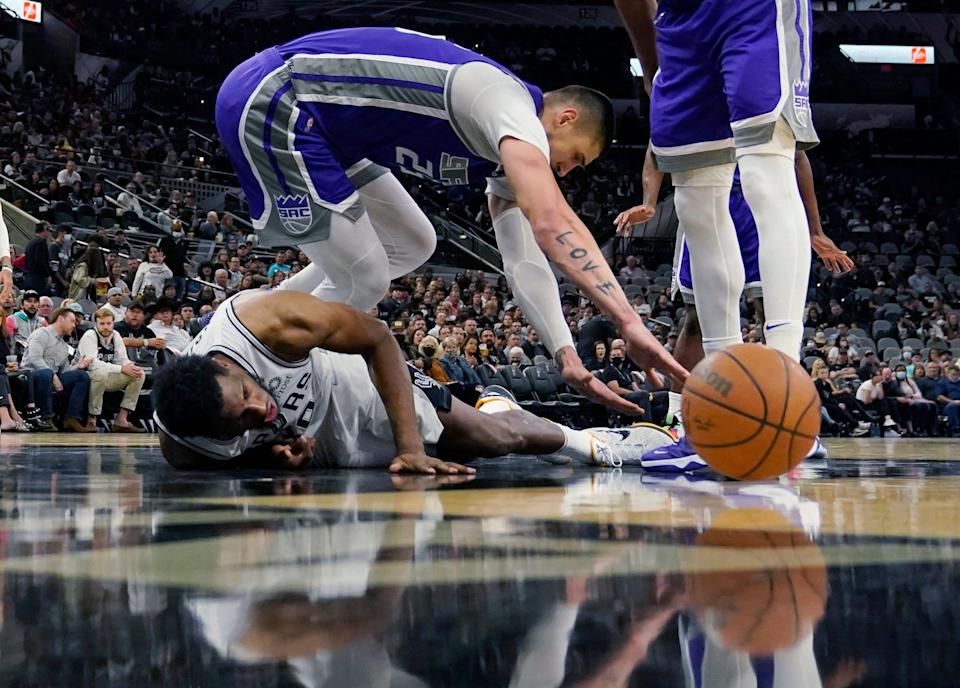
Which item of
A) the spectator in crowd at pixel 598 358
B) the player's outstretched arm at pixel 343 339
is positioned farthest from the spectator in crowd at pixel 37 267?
the player's outstretched arm at pixel 343 339

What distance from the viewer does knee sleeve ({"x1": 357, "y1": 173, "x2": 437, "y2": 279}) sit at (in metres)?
3.47

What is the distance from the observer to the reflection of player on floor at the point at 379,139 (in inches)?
111

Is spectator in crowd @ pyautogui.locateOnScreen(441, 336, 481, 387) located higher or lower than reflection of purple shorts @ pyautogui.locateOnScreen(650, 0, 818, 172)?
lower

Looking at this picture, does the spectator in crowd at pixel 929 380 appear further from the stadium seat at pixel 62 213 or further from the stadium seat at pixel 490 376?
the stadium seat at pixel 62 213

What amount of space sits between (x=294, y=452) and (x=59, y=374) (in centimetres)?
607

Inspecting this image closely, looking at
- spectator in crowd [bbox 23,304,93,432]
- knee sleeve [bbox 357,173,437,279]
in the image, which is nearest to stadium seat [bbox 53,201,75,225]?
spectator in crowd [bbox 23,304,93,432]

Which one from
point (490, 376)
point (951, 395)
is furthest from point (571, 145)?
point (951, 395)

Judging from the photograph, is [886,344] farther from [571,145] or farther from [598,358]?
[571,145]

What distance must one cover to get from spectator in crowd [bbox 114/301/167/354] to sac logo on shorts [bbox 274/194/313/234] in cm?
619

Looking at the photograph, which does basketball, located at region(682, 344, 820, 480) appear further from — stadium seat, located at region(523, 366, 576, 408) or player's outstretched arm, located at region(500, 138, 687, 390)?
stadium seat, located at region(523, 366, 576, 408)

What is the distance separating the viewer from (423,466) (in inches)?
109

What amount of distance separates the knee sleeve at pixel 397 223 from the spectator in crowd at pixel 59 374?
557 centimetres

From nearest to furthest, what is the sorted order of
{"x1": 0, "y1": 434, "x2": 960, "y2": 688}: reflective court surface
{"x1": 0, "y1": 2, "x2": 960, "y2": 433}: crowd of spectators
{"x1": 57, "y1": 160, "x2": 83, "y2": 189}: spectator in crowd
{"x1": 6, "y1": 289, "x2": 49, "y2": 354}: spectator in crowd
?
{"x1": 0, "y1": 434, "x2": 960, "y2": 688}: reflective court surface, {"x1": 6, "y1": 289, "x2": 49, "y2": 354}: spectator in crowd, {"x1": 0, "y1": 2, "x2": 960, "y2": 433}: crowd of spectators, {"x1": 57, "y1": 160, "x2": 83, "y2": 189}: spectator in crowd

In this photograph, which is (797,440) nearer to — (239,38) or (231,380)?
(231,380)
